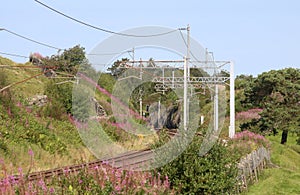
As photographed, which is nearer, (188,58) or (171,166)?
(171,166)

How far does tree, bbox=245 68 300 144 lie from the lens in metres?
34.2

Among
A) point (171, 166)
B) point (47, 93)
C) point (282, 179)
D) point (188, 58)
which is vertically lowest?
point (282, 179)

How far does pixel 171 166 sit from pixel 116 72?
25911 millimetres

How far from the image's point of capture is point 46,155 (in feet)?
59.2

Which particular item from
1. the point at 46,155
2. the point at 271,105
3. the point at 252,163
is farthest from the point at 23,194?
the point at 271,105

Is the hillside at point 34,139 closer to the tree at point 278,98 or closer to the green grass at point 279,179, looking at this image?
the green grass at point 279,179

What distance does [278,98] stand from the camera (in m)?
35.2

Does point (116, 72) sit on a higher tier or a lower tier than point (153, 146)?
higher

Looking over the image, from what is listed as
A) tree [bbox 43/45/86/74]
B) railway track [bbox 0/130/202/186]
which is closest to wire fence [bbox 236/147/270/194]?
railway track [bbox 0/130/202/186]

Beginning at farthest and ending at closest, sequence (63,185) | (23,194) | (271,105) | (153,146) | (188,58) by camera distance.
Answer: (271,105)
(188,58)
(153,146)
(63,185)
(23,194)

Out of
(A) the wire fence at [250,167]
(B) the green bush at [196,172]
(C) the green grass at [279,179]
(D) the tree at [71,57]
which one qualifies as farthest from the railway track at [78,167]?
(D) the tree at [71,57]

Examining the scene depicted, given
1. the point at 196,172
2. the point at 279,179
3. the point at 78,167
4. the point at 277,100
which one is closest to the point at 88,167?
the point at 78,167

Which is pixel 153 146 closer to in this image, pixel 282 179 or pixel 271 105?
pixel 282 179

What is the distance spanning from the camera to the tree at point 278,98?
34188 mm
